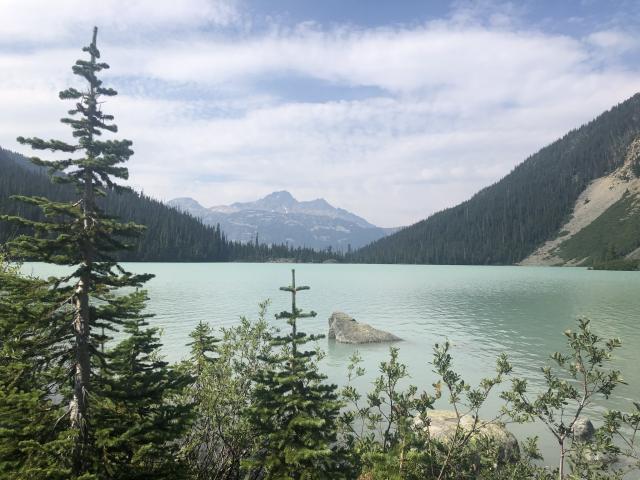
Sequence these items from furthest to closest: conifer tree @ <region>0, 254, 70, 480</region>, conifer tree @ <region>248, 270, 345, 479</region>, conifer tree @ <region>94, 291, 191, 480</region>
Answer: conifer tree @ <region>248, 270, 345, 479</region>, conifer tree @ <region>94, 291, 191, 480</region>, conifer tree @ <region>0, 254, 70, 480</region>

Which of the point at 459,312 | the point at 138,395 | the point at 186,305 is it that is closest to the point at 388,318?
the point at 459,312

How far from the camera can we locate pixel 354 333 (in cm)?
3925

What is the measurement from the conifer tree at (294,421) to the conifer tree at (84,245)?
3.18 meters

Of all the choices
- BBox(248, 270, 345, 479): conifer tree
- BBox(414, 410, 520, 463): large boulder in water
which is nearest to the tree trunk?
BBox(248, 270, 345, 479): conifer tree

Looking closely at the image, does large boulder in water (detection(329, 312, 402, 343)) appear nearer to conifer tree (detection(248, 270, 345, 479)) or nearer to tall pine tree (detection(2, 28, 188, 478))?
conifer tree (detection(248, 270, 345, 479))

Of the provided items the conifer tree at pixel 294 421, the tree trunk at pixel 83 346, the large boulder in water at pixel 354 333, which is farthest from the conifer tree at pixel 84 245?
the large boulder in water at pixel 354 333

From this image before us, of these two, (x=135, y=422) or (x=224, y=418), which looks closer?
(x=135, y=422)

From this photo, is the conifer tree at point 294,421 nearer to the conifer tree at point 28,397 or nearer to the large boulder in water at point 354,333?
the conifer tree at point 28,397

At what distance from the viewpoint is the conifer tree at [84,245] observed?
7.65 metres

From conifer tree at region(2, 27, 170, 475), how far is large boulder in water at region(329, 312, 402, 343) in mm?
31949

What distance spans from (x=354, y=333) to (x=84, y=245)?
1320 inches

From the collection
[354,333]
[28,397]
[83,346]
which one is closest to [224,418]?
[83,346]

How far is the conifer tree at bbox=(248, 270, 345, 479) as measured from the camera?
30.5 feet

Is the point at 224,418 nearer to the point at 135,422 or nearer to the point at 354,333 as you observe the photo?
the point at 135,422
